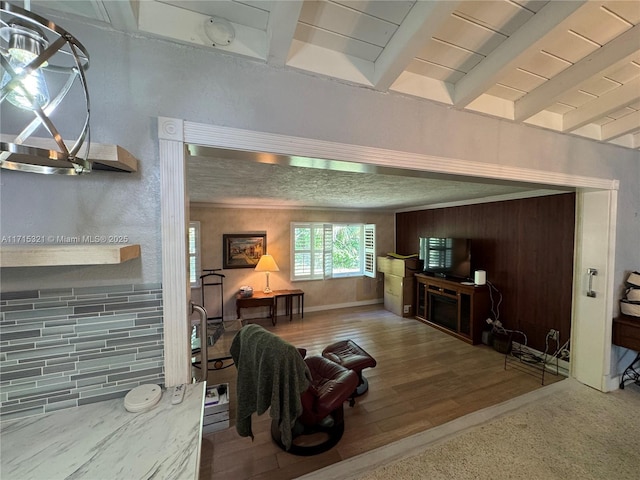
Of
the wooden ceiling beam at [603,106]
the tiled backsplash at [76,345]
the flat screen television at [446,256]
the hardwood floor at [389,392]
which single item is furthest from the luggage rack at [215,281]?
the wooden ceiling beam at [603,106]

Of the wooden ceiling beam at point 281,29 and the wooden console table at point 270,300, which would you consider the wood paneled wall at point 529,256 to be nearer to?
the wooden console table at point 270,300

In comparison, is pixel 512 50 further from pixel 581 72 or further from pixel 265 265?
pixel 265 265

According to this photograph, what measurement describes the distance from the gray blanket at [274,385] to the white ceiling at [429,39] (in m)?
1.62

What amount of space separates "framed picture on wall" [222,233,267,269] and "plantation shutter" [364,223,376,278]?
2373 millimetres

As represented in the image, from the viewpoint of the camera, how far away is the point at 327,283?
5.42 metres

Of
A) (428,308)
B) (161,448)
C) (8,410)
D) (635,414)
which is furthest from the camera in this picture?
(428,308)

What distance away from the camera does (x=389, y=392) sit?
251cm

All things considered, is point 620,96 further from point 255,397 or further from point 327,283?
point 327,283

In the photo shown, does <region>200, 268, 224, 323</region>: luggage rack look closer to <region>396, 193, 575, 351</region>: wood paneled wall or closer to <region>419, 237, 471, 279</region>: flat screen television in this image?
<region>419, 237, 471, 279</region>: flat screen television

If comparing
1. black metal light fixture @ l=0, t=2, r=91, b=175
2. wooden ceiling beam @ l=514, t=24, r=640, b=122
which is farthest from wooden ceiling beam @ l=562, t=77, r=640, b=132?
black metal light fixture @ l=0, t=2, r=91, b=175

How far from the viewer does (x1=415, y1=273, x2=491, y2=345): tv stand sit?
3.66m

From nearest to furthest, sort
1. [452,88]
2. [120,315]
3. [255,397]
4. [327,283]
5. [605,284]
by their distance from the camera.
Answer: [120,315], [452,88], [255,397], [605,284], [327,283]

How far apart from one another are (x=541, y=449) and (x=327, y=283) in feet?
13.1

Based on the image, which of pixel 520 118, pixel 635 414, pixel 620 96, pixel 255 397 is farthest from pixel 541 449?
pixel 620 96
